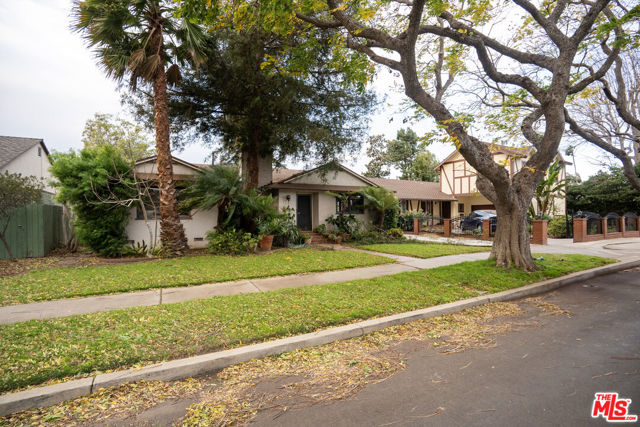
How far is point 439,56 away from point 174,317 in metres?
9.85

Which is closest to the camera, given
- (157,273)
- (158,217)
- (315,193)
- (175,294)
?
(175,294)

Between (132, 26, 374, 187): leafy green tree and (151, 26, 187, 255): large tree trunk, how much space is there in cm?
138

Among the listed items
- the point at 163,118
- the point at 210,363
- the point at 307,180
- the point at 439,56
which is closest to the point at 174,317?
the point at 210,363

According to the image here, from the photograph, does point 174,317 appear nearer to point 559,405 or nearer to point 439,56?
point 559,405

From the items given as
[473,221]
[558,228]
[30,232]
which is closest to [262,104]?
[30,232]

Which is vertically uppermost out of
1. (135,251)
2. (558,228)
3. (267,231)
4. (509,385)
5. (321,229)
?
(267,231)

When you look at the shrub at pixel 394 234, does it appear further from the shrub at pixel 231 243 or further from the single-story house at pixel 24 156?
the single-story house at pixel 24 156

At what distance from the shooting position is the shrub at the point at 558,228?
16081 millimetres

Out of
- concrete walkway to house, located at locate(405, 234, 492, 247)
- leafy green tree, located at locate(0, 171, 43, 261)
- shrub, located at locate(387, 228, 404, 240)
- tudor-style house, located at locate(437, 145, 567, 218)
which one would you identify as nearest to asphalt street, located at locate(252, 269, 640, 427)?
concrete walkway to house, located at locate(405, 234, 492, 247)

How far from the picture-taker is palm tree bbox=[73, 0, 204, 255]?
867 cm

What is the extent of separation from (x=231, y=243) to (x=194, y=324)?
640 centimetres

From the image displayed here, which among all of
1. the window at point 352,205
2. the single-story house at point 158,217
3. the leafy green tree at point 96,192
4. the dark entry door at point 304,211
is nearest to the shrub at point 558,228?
the window at point 352,205

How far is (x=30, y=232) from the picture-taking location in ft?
32.2

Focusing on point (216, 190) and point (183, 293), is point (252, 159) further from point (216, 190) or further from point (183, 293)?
point (183, 293)
